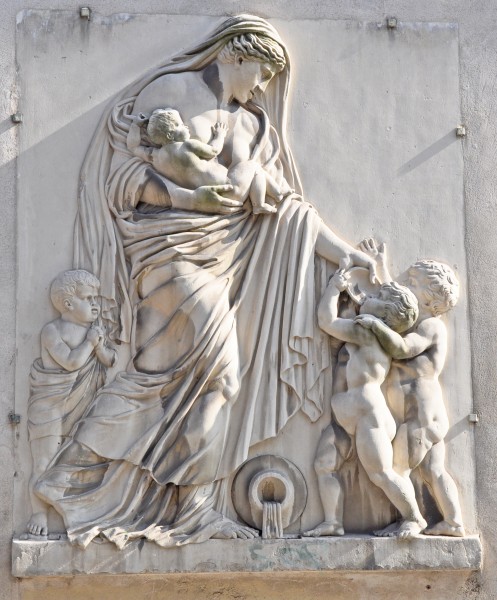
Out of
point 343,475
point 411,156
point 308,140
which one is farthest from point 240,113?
point 343,475

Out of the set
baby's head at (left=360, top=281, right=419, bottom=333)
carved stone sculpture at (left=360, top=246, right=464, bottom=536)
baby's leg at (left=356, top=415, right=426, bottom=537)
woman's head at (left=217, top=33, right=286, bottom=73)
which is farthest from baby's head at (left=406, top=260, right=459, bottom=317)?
woman's head at (left=217, top=33, right=286, bottom=73)

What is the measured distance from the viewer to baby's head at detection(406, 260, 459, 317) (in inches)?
341

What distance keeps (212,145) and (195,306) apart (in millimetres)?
1013

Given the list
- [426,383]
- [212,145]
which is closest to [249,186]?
[212,145]

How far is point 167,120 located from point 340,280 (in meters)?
Result: 1.41

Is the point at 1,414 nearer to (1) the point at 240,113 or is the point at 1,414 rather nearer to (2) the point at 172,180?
(2) the point at 172,180

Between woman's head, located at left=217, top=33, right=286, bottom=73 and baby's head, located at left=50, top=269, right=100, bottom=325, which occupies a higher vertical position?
woman's head, located at left=217, top=33, right=286, bottom=73

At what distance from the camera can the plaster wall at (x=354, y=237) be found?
829 cm

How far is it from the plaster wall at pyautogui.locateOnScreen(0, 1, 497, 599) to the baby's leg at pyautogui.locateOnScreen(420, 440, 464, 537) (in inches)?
7.6

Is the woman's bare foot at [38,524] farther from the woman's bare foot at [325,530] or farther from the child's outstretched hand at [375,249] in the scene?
the child's outstretched hand at [375,249]

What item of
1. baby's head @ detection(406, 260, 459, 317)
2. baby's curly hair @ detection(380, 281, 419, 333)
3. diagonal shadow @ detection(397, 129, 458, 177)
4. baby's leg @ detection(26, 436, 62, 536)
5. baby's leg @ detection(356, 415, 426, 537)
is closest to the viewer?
baby's leg @ detection(26, 436, 62, 536)

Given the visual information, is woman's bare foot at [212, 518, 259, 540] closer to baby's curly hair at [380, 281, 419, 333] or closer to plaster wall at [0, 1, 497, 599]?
plaster wall at [0, 1, 497, 599]

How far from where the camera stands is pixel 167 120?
8.48m

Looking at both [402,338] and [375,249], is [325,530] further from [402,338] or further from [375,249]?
[375,249]
